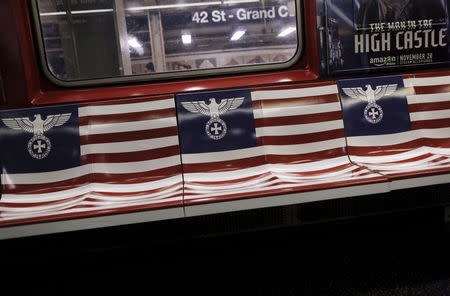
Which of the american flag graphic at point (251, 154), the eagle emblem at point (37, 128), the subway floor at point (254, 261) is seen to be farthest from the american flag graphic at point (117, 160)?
the subway floor at point (254, 261)

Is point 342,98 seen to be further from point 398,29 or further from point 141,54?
point 141,54

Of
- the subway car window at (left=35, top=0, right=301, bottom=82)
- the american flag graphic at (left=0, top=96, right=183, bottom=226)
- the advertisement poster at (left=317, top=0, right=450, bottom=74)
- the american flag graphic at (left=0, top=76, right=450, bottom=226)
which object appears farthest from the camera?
the advertisement poster at (left=317, top=0, right=450, bottom=74)

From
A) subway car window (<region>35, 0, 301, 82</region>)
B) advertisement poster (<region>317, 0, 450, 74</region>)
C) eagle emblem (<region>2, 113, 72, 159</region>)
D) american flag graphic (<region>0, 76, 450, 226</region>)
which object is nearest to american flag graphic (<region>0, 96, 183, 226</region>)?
american flag graphic (<region>0, 76, 450, 226</region>)

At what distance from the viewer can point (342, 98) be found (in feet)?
8.54

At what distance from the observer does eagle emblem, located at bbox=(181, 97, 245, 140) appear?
97.5 inches

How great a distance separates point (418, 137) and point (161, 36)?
1.88 m

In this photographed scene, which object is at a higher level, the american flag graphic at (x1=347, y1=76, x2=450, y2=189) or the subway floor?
the american flag graphic at (x1=347, y1=76, x2=450, y2=189)

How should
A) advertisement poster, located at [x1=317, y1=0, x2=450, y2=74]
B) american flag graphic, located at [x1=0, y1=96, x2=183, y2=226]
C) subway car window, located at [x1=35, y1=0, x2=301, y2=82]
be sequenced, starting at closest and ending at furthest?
american flag graphic, located at [x1=0, y1=96, x2=183, y2=226] → subway car window, located at [x1=35, y1=0, x2=301, y2=82] → advertisement poster, located at [x1=317, y1=0, x2=450, y2=74]

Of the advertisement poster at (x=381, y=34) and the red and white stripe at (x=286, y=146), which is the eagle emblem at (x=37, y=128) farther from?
the advertisement poster at (x=381, y=34)

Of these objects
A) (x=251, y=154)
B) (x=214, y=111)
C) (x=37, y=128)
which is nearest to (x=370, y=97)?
(x=251, y=154)

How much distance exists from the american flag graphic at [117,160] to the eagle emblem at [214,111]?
0.14 m

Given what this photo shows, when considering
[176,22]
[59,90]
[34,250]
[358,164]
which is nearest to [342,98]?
[358,164]

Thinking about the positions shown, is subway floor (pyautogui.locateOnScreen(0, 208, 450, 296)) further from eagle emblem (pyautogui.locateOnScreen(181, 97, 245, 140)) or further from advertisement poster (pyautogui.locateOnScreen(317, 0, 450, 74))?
advertisement poster (pyautogui.locateOnScreen(317, 0, 450, 74))

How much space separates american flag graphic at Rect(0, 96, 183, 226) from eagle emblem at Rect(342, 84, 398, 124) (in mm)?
1227
